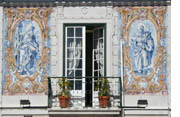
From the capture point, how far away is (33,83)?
38.4 feet

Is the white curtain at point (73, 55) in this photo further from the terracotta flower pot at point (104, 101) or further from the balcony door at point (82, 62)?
the terracotta flower pot at point (104, 101)

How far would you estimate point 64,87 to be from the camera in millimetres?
11398

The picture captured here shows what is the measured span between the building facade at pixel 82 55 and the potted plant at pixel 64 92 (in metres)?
0.16

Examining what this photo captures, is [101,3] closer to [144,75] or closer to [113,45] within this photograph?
[113,45]

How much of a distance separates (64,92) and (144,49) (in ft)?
9.27

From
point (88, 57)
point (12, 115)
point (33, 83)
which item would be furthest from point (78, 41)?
point (12, 115)

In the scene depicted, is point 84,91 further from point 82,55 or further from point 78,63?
point 82,55

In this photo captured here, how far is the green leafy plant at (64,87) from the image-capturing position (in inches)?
447

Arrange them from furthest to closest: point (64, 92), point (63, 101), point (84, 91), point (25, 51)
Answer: point (25, 51), point (84, 91), point (64, 92), point (63, 101)

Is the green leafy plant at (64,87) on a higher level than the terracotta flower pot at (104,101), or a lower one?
higher

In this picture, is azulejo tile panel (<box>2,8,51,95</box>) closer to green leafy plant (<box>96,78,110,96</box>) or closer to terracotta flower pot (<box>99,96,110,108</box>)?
green leafy plant (<box>96,78,110,96</box>)

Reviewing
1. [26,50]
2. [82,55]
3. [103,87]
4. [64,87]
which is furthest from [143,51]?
[26,50]

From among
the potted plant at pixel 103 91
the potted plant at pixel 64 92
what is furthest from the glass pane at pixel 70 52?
the potted plant at pixel 103 91

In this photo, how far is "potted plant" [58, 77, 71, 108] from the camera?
11.2 meters
